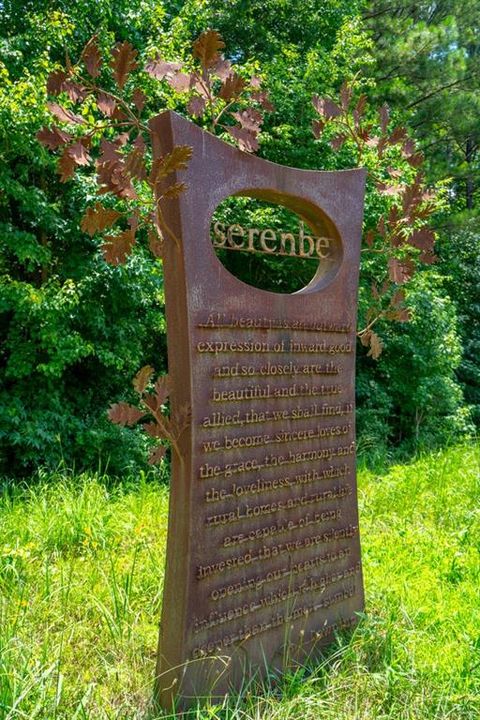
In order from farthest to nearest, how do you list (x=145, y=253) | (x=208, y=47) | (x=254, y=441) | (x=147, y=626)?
(x=145, y=253)
(x=147, y=626)
(x=254, y=441)
(x=208, y=47)

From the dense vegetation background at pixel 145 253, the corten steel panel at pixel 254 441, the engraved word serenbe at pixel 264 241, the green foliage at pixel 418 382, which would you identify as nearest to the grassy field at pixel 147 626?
the corten steel panel at pixel 254 441

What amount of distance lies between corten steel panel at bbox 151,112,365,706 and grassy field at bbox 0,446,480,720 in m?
0.17

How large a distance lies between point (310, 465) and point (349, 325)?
0.63 m

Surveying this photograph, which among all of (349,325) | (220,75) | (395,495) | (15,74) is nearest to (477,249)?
(395,495)

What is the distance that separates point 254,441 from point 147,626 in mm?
952

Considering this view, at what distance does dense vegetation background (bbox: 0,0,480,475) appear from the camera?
17.8 feet

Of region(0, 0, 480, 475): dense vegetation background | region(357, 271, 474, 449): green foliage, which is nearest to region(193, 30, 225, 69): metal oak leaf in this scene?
region(0, 0, 480, 475): dense vegetation background

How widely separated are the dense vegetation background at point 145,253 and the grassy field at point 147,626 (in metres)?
1.74

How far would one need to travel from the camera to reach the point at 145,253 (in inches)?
232

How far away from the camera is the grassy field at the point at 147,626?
2105 mm

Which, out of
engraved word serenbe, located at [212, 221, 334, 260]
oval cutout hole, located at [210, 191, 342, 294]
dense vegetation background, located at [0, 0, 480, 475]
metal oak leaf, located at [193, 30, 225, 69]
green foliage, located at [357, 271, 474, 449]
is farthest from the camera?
green foliage, located at [357, 271, 474, 449]

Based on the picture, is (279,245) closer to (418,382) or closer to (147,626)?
(418,382)

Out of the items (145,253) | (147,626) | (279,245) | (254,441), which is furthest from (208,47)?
(279,245)

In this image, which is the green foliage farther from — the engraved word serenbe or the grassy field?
the engraved word serenbe
